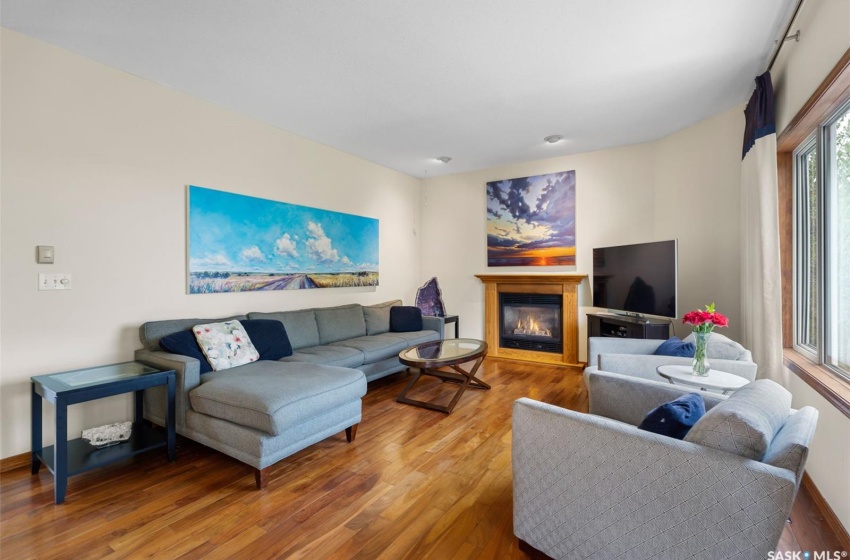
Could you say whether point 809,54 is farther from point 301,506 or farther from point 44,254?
point 44,254

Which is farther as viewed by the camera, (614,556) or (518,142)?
(518,142)

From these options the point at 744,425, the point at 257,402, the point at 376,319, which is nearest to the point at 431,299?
the point at 376,319

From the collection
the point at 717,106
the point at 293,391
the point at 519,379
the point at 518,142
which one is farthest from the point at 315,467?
the point at 717,106

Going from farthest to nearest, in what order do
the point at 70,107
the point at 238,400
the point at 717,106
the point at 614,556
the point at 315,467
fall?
the point at 717,106
the point at 70,107
the point at 315,467
the point at 238,400
the point at 614,556

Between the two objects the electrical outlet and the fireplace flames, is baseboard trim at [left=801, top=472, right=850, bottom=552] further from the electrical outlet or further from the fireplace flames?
the electrical outlet

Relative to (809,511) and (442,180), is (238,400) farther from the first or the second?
(442,180)

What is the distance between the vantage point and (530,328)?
17.7 feet

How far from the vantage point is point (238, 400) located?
7.45 ft

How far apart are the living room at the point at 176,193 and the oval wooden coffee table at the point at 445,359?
0.62 metres

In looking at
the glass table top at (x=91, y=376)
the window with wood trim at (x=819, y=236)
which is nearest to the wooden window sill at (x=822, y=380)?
the window with wood trim at (x=819, y=236)

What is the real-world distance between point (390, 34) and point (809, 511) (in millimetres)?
3522

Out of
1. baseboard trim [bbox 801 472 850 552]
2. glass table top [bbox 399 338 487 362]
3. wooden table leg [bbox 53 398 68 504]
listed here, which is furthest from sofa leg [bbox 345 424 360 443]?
baseboard trim [bbox 801 472 850 552]

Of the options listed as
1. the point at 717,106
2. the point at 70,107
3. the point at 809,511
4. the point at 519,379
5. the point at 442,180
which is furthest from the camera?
the point at 442,180

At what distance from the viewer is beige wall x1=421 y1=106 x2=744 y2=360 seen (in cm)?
371
